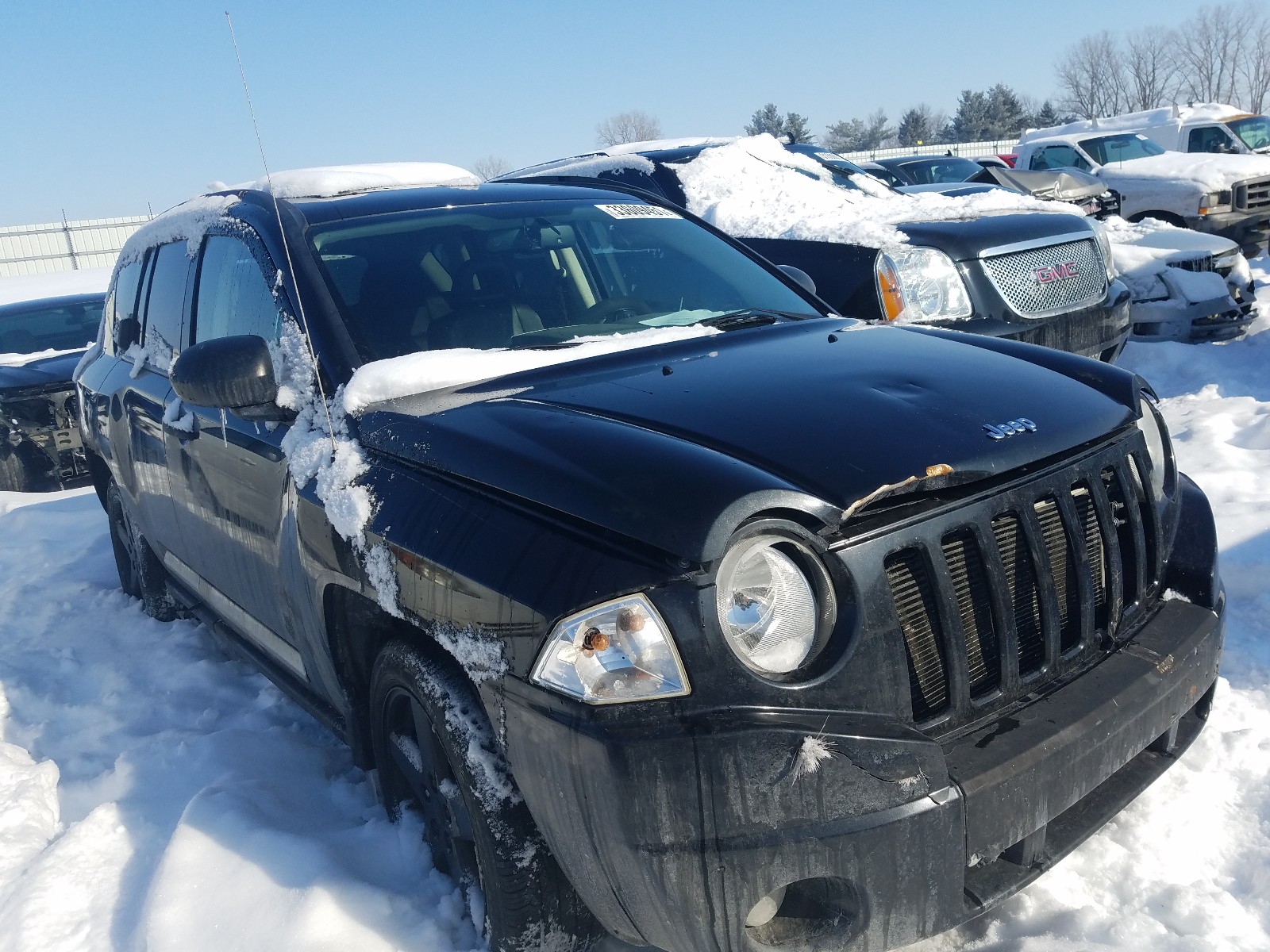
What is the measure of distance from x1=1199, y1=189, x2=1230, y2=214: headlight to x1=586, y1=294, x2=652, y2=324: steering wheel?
36.7 feet

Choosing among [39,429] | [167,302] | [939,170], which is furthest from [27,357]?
[939,170]

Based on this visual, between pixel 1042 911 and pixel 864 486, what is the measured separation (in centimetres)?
111

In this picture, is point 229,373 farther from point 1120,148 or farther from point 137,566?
point 1120,148

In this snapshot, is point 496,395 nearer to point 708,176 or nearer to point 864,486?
point 864,486

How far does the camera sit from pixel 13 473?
7.84m

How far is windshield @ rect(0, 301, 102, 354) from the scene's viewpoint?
31.8 ft

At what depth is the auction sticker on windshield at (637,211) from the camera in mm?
3777

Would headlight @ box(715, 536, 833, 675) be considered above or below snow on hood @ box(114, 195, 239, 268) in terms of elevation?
below

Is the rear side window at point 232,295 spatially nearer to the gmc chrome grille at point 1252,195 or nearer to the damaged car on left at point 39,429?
the damaged car on left at point 39,429

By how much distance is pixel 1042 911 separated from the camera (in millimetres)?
2359

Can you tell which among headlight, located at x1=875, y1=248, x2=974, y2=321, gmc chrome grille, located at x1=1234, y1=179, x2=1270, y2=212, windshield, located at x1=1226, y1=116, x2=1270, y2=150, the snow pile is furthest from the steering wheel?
the snow pile

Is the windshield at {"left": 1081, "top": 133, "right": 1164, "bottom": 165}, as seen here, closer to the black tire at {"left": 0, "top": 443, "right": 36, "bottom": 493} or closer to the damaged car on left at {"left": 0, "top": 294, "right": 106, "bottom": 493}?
the damaged car on left at {"left": 0, "top": 294, "right": 106, "bottom": 493}

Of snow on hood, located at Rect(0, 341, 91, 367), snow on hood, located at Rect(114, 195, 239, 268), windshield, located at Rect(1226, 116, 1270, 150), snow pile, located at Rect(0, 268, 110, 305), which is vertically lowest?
windshield, located at Rect(1226, 116, 1270, 150)

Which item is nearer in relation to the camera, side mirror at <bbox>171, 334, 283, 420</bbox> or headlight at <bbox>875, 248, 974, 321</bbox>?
side mirror at <bbox>171, 334, 283, 420</bbox>
